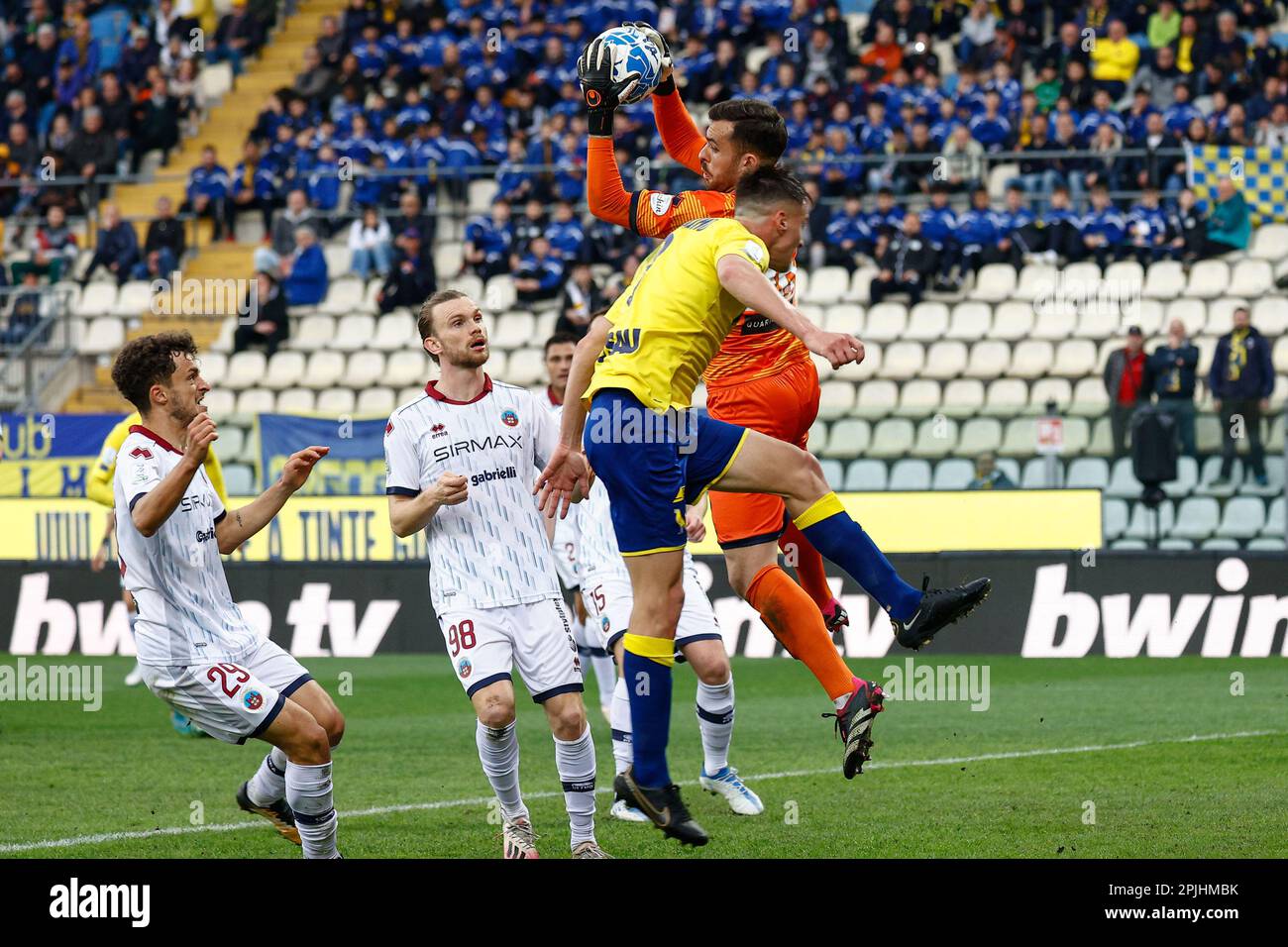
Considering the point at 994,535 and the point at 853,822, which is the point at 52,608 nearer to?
the point at 994,535

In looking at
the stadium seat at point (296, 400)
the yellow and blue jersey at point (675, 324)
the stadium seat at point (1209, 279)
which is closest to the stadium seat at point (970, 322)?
the stadium seat at point (1209, 279)

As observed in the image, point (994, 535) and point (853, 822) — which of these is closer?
point (853, 822)

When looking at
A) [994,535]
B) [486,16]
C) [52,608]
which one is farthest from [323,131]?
[994,535]

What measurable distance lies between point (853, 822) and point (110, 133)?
68.6ft

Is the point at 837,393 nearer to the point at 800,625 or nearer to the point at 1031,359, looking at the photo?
the point at 1031,359

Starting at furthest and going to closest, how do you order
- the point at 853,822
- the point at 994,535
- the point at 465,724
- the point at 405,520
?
the point at 994,535
the point at 465,724
the point at 853,822
the point at 405,520

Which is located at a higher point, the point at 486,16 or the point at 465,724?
the point at 486,16

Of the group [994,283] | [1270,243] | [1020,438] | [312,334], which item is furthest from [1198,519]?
[312,334]

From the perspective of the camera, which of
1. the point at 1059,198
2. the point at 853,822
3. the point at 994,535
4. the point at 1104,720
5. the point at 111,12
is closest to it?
the point at 853,822

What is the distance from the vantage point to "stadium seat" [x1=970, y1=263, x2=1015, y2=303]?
2027 cm

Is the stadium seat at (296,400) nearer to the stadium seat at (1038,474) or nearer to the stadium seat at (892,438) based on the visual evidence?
the stadium seat at (892,438)

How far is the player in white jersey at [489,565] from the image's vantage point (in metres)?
7.34

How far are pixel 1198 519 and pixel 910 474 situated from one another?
2.54m
